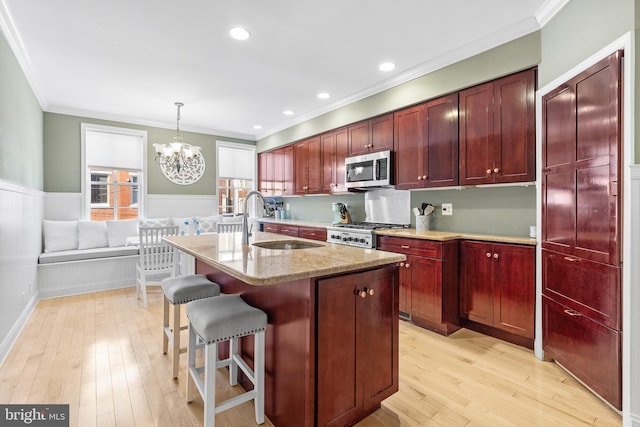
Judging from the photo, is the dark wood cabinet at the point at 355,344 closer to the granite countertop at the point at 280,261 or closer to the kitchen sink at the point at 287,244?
the granite countertop at the point at 280,261

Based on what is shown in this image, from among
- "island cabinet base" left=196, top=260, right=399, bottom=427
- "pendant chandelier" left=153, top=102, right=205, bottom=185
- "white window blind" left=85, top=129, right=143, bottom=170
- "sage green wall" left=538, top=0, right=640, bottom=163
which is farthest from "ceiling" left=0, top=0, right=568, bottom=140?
"island cabinet base" left=196, top=260, right=399, bottom=427

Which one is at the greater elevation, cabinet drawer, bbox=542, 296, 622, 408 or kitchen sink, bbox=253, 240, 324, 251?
kitchen sink, bbox=253, 240, 324, 251

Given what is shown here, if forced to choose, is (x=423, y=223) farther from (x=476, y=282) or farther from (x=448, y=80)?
(x=448, y=80)

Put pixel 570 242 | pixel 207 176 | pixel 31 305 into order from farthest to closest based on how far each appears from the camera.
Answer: pixel 207 176 < pixel 31 305 < pixel 570 242

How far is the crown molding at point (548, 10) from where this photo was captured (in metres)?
2.18

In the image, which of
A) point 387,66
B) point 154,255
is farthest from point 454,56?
point 154,255

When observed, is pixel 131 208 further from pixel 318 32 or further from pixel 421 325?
pixel 421 325

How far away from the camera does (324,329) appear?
1441mm

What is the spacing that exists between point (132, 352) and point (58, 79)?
338 cm

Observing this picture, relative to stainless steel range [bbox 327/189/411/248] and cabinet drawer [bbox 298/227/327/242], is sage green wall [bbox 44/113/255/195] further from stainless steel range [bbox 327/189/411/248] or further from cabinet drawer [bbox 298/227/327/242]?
stainless steel range [bbox 327/189/411/248]

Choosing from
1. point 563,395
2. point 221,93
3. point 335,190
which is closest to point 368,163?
point 335,190

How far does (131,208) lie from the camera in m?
5.31

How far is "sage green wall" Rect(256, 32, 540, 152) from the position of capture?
2.54m

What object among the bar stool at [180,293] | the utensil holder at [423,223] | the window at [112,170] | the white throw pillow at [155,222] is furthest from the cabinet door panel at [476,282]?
the window at [112,170]
